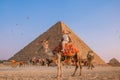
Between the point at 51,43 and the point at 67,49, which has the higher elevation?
the point at 51,43

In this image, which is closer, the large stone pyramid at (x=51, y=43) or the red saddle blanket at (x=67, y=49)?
the red saddle blanket at (x=67, y=49)

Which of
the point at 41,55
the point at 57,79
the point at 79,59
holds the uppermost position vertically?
the point at 41,55

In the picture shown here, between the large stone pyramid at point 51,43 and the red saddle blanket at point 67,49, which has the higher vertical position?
the large stone pyramid at point 51,43

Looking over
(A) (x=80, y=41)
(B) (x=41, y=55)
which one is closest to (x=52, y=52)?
(B) (x=41, y=55)

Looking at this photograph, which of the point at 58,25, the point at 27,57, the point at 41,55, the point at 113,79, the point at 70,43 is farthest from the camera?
the point at 58,25

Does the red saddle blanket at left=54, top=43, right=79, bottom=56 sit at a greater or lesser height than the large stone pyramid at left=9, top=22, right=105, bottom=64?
lesser

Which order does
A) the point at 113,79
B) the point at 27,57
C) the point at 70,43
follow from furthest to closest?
the point at 27,57 < the point at 70,43 < the point at 113,79

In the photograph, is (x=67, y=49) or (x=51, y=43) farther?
(x=51, y=43)

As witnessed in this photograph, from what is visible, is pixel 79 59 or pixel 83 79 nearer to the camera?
pixel 83 79

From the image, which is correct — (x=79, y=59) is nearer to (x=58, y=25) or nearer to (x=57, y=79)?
(x=57, y=79)

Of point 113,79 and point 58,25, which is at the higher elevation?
point 58,25

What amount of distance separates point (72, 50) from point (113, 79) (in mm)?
2575

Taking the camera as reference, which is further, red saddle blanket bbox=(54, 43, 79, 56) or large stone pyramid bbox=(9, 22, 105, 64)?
large stone pyramid bbox=(9, 22, 105, 64)

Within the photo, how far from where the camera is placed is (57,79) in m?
12.1
